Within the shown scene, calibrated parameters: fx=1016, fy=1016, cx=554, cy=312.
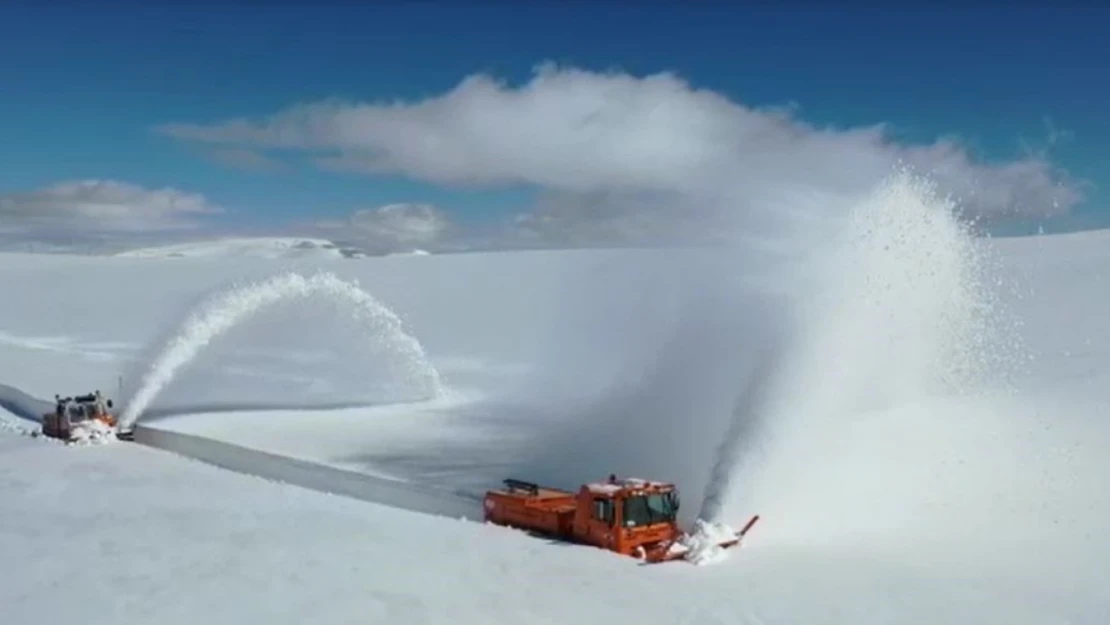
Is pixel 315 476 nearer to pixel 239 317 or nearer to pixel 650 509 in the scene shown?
pixel 650 509

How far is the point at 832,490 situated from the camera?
67.4 feet

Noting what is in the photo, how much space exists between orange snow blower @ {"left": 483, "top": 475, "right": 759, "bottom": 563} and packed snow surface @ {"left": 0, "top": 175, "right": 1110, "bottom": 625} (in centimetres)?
41

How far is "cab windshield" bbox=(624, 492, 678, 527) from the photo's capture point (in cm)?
1802

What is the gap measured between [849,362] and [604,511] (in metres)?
9.31

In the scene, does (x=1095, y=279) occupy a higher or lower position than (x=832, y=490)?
higher

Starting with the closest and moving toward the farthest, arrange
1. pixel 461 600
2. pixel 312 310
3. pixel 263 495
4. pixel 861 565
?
pixel 461 600
pixel 861 565
pixel 263 495
pixel 312 310

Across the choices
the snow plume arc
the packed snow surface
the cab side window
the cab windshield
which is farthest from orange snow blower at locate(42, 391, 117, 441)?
the cab windshield

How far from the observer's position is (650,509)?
18.2m

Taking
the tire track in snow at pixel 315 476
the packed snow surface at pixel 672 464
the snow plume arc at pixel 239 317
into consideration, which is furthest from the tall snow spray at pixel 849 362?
the snow plume arc at pixel 239 317

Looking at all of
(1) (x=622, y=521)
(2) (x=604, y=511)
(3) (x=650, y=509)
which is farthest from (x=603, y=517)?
(3) (x=650, y=509)

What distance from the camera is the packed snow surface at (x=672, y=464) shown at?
1545 centimetres

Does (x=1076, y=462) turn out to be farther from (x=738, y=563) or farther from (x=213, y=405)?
(x=213, y=405)

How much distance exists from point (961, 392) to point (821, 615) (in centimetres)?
1497

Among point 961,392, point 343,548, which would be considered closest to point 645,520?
point 343,548
